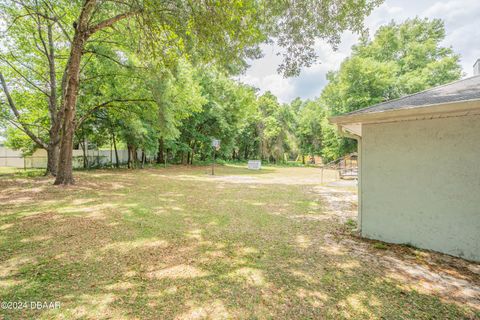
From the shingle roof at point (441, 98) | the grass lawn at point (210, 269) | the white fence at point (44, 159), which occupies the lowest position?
the grass lawn at point (210, 269)

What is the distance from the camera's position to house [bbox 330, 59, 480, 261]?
10.6 feet

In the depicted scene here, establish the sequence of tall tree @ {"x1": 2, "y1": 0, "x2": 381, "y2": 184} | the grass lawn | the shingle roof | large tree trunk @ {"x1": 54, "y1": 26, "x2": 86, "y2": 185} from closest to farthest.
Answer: the grass lawn, the shingle roof, tall tree @ {"x1": 2, "y1": 0, "x2": 381, "y2": 184}, large tree trunk @ {"x1": 54, "y1": 26, "x2": 86, "y2": 185}

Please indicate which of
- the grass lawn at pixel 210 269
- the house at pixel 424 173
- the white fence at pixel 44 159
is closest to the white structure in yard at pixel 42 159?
the white fence at pixel 44 159

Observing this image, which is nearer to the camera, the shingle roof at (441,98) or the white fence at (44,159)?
the shingle roof at (441,98)

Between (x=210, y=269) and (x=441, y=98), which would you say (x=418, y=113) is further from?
(x=210, y=269)

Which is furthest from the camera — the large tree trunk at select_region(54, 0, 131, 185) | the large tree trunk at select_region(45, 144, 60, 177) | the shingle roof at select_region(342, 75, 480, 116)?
the large tree trunk at select_region(45, 144, 60, 177)

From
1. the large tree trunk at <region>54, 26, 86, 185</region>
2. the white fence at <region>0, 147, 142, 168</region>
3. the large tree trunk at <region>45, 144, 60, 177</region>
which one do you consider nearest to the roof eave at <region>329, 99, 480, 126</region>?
the large tree trunk at <region>54, 26, 86, 185</region>

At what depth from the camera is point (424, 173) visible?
11.7 ft

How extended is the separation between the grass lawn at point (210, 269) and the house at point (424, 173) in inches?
14.0

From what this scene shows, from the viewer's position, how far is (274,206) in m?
6.68

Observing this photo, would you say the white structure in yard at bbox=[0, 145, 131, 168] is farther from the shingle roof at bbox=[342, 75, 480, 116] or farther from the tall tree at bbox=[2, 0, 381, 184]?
the shingle roof at bbox=[342, 75, 480, 116]

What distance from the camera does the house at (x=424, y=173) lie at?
3.23 metres

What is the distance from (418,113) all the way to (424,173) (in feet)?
3.37

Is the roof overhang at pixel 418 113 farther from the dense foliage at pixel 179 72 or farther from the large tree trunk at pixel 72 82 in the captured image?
the large tree trunk at pixel 72 82
